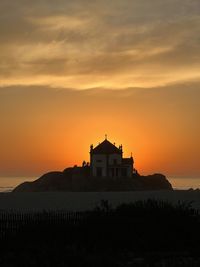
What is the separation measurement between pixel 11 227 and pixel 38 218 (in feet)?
3.45

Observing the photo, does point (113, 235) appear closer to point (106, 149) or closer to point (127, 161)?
point (106, 149)

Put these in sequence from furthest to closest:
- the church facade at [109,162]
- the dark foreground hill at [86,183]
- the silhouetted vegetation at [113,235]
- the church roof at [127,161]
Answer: the church roof at [127,161] → the church facade at [109,162] → the dark foreground hill at [86,183] → the silhouetted vegetation at [113,235]

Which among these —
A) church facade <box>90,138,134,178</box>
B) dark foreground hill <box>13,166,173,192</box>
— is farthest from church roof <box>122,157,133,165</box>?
dark foreground hill <box>13,166,173,192</box>

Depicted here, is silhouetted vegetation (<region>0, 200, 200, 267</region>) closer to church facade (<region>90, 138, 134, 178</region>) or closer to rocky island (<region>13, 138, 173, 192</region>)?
rocky island (<region>13, 138, 173, 192</region>)

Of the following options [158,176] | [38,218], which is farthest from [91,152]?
[38,218]

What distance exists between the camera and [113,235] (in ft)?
68.7

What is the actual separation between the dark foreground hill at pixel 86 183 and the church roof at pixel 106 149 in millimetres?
4580

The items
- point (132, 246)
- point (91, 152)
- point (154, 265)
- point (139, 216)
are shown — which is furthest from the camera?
point (91, 152)

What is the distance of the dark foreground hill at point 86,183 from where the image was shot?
103 metres

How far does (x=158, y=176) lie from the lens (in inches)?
4877

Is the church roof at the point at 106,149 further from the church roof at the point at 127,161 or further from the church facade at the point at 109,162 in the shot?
the church roof at the point at 127,161

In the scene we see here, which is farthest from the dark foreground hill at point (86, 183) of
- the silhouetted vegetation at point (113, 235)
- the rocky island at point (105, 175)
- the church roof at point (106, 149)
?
the silhouetted vegetation at point (113, 235)

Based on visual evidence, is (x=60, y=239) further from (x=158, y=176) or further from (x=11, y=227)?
(x=158, y=176)

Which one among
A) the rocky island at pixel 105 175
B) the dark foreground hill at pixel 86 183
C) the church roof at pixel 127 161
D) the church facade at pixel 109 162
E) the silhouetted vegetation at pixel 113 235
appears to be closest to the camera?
the silhouetted vegetation at pixel 113 235
